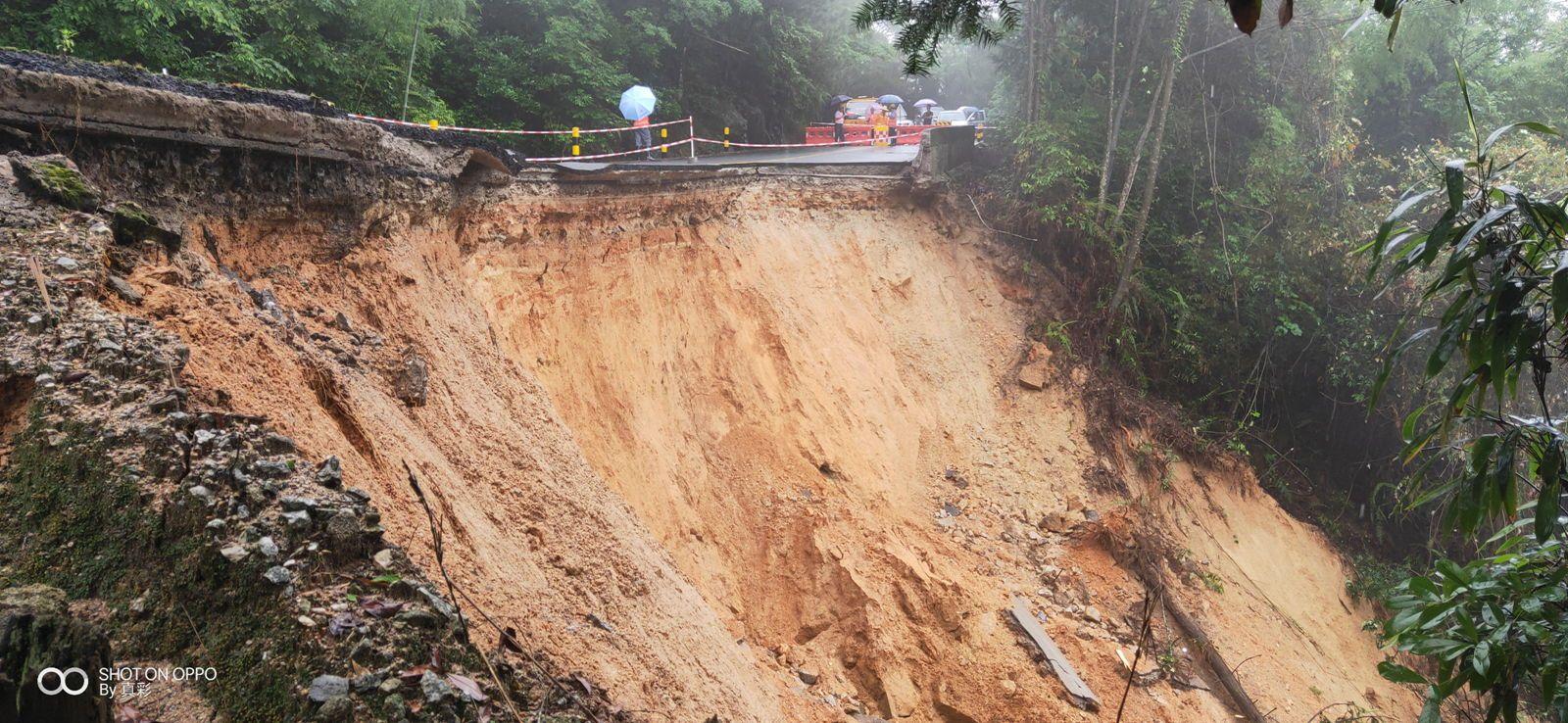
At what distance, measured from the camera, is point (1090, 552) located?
430 inches

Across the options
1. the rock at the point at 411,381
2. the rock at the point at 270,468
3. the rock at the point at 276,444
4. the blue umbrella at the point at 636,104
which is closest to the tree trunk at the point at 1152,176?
the blue umbrella at the point at 636,104

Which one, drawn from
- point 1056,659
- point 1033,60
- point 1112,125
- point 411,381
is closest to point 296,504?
point 411,381

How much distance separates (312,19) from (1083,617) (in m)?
11.6

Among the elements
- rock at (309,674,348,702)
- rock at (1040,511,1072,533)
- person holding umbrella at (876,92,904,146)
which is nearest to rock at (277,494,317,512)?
rock at (309,674,348,702)

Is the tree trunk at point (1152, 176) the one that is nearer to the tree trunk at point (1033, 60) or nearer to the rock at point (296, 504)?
the tree trunk at point (1033, 60)

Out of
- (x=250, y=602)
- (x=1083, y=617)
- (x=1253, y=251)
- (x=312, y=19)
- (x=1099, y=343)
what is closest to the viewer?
(x=250, y=602)

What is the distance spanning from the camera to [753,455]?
10.1 meters

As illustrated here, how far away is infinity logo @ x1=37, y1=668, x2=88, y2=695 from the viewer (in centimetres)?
248

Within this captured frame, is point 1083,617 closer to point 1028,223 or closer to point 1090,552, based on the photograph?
point 1090,552

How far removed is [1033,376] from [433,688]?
11210 millimetres

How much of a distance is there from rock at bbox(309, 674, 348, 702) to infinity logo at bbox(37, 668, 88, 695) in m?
0.60

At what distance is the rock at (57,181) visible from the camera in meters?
4.93

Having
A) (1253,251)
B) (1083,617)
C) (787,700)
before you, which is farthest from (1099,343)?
(787,700)

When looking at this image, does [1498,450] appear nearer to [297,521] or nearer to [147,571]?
[297,521]
